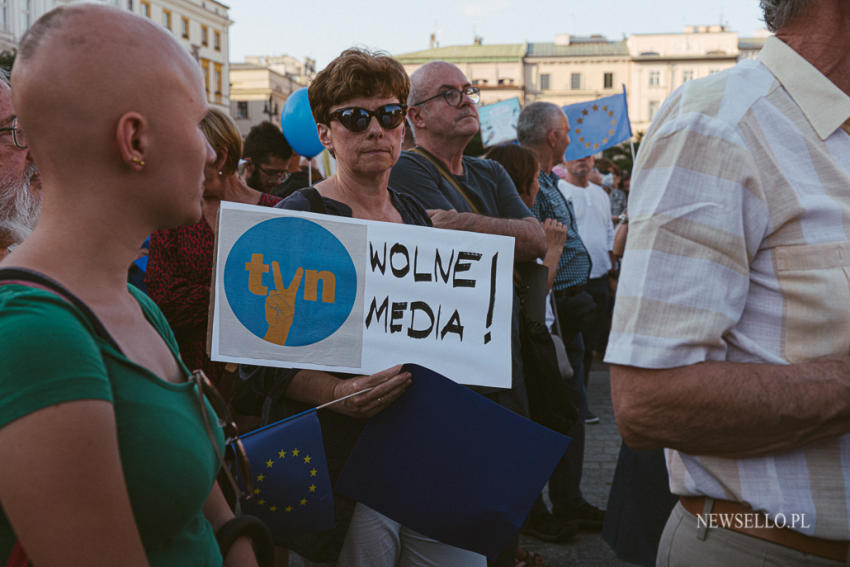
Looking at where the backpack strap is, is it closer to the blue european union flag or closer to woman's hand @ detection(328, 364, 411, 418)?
woman's hand @ detection(328, 364, 411, 418)

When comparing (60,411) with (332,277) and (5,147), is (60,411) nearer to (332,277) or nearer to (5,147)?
(332,277)

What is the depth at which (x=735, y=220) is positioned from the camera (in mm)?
1206

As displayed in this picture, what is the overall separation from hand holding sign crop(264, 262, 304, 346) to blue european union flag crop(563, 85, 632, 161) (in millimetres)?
5091

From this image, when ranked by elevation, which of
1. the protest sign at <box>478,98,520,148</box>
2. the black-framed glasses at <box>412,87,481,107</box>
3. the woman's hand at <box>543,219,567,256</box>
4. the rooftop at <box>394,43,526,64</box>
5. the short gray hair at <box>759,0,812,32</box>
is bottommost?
Result: the woman's hand at <box>543,219,567,256</box>

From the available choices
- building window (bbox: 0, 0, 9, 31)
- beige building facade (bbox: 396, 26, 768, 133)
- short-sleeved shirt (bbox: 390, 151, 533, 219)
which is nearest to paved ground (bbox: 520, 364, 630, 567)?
short-sleeved shirt (bbox: 390, 151, 533, 219)

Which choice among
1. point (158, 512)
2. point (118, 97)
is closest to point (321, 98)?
point (118, 97)

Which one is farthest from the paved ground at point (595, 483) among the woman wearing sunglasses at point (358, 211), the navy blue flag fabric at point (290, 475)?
the navy blue flag fabric at point (290, 475)

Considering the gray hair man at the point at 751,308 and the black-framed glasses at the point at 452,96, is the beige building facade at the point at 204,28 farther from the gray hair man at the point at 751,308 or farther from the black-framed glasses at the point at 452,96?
the gray hair man at the point at 751,308

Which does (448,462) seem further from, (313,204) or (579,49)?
(579,49)

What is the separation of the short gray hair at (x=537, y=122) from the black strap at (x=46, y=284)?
4289mm

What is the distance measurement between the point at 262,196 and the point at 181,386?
2.66 metres

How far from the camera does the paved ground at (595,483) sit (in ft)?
12.5

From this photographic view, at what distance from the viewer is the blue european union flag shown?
6.74 metres

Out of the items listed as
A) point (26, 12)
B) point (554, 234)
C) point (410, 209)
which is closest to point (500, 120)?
point (554, 234)
